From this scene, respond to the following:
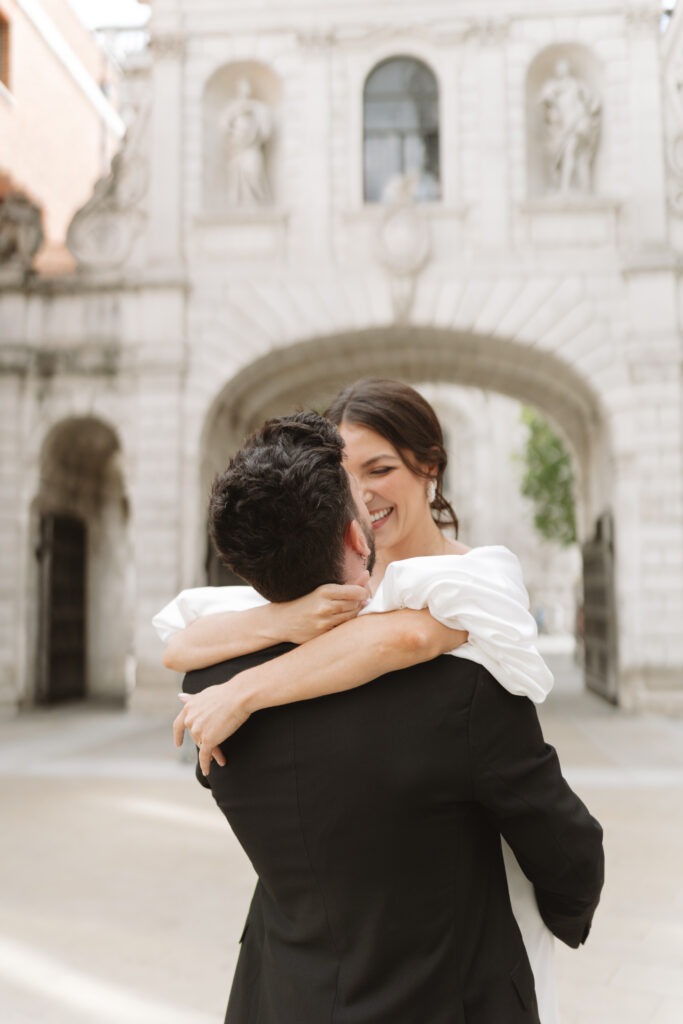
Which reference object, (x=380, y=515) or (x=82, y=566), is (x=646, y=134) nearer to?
(x=82, y=566)

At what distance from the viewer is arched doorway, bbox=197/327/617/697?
44.5 ft

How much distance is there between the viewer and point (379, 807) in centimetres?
129

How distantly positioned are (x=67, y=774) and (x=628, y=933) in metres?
5.86

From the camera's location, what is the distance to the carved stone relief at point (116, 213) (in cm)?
1380

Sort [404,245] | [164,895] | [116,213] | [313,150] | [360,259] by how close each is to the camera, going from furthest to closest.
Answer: [116,213] → [313,150] → [360,259] → [404,245] → [164,895]

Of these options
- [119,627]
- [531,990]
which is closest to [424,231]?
[119,627]

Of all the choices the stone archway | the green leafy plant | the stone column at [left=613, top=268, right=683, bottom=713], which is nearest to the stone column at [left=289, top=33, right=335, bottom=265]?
the stone archway

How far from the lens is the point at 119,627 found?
1620 cm

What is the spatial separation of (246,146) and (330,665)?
542 inches

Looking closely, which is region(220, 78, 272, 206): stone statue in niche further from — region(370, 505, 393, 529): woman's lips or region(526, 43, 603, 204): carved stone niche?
region(370, 505, 393, 529): woman's lips

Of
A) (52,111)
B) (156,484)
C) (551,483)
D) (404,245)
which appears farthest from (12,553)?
(551,483)

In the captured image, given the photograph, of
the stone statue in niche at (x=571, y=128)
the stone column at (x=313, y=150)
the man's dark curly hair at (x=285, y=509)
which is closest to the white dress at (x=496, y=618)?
the man's dark curly hair at (x=285, y=509)

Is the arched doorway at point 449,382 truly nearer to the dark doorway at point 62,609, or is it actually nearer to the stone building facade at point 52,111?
the dark doorway at point 62,609

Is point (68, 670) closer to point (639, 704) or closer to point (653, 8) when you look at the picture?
point (639, 704)
